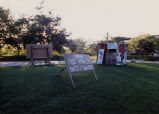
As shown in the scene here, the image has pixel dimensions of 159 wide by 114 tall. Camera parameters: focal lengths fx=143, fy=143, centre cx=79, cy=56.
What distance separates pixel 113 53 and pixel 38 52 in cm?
755

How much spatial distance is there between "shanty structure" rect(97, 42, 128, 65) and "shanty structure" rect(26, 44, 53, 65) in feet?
17.8

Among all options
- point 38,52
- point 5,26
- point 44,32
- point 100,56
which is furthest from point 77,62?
point 5,26

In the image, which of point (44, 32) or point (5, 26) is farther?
point (44, 32)

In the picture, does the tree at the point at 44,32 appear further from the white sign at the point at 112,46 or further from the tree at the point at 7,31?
the white sign at the point at 112,46

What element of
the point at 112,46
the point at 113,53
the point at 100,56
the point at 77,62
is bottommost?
the point at 100,56

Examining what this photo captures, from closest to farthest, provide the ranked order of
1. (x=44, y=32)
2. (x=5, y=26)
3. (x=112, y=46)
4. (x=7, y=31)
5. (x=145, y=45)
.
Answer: (x=112, y=46) → (x=7, y=31) → (x=5, y=26) → (x=44, y=32) → (x=145, y=45)

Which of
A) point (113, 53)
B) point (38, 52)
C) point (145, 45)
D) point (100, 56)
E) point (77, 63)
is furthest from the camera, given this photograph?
point (145, 45)

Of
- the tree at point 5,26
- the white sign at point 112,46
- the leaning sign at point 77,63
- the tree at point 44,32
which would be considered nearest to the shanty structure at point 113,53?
the white sign at point 112,46

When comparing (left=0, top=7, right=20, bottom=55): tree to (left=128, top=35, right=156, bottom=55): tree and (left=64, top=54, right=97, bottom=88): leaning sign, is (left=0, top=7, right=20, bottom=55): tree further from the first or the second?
(left=128, top=35, right=156, bottom=55): tree

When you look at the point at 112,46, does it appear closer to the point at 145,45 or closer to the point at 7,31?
the point at 145,45

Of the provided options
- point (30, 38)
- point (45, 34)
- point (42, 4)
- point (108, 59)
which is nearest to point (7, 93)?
point (108, 59)

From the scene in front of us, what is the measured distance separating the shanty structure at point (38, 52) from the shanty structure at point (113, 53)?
5.42 meters

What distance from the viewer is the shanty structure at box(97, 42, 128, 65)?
1428 centimetres

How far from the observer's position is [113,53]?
14.7 meters
